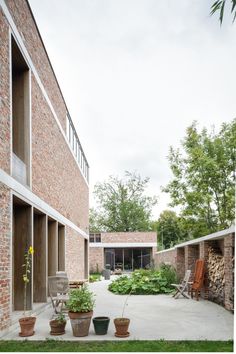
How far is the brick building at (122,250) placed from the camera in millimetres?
38806

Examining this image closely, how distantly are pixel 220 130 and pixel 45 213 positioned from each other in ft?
53.8

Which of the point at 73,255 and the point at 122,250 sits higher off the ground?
the point at 73,255

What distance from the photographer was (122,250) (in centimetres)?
3959

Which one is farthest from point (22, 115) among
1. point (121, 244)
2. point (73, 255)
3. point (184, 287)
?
point (121, 244)

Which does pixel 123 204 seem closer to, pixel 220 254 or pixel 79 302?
pixel 220 254

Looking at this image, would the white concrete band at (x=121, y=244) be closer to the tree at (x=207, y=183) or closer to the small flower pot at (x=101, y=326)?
the tree at (x=207, y=183)

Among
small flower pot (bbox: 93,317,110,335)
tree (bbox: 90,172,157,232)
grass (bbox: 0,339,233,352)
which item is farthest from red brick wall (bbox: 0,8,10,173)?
tree (bbox: 90,172,157,232)

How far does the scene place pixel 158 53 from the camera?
14.3 metres

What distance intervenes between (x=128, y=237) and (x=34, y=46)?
94.9 ft

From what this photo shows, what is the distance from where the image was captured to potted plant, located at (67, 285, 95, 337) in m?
7.71

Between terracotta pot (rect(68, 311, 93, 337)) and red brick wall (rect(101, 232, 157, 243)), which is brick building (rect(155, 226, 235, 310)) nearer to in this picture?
terracotta pot (rect(68, 311, 93, 337))

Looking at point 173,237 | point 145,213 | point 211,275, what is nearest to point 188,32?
point 211,275

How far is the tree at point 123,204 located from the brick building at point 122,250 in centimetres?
1463

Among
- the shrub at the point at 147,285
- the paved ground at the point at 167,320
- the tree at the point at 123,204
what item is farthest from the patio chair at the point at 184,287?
the tree at the point at 123,204
